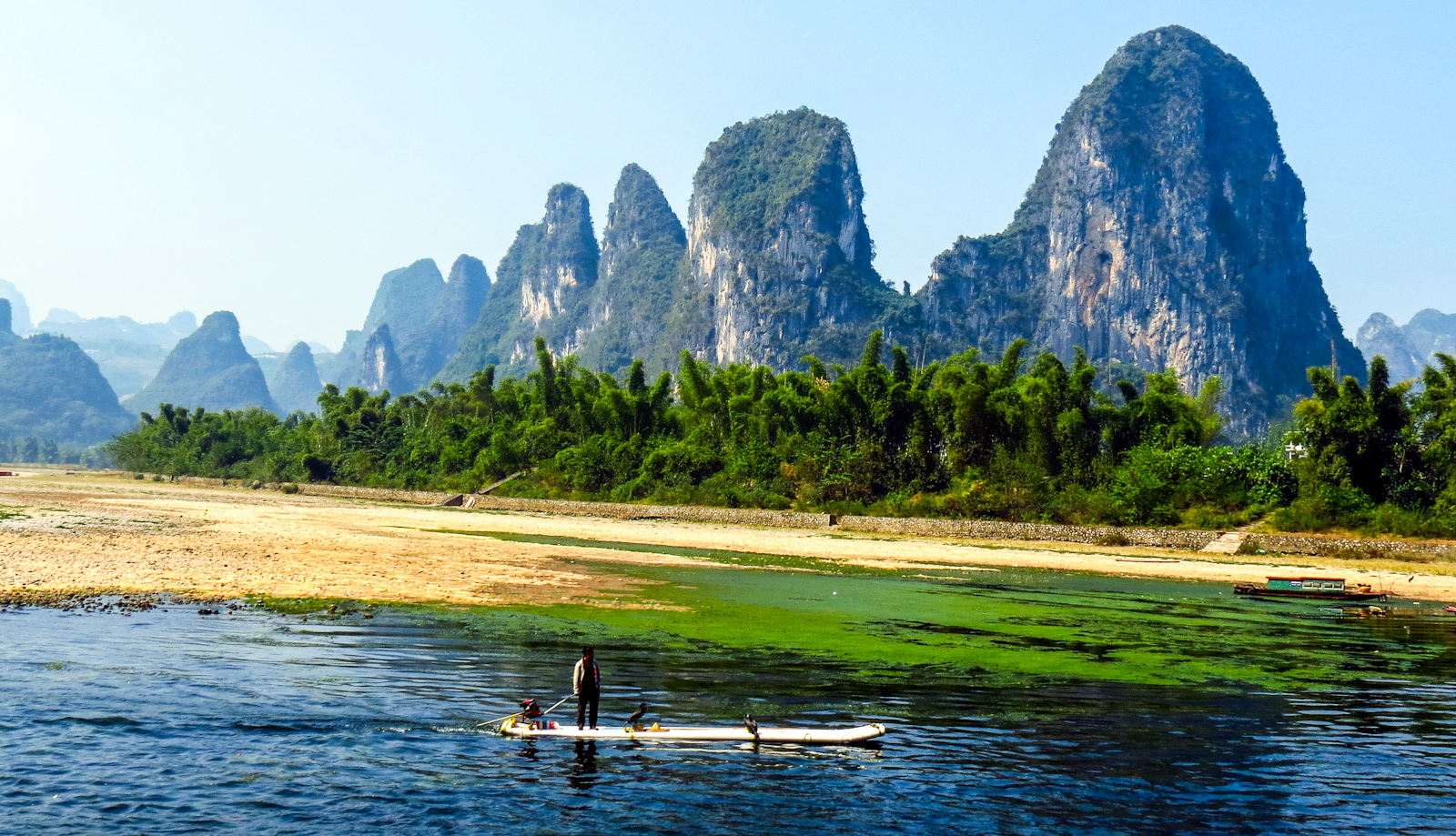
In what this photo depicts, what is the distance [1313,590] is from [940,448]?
104 feet

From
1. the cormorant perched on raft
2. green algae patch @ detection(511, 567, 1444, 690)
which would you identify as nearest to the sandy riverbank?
green algae patch @ detection(511, 567, 1444, 690)

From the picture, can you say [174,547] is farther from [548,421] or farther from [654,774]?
[548,421]

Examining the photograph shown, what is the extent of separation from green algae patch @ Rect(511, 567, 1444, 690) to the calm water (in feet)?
5.38

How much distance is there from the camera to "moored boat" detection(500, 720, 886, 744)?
13.7m

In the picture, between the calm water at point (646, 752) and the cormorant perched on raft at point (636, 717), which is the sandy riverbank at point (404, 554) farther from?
the cormorant perched on raft at point (636, 717)

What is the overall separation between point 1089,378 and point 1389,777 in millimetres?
48623

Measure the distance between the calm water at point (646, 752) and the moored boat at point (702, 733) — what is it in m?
0.19

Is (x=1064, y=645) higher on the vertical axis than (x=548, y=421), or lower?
lower

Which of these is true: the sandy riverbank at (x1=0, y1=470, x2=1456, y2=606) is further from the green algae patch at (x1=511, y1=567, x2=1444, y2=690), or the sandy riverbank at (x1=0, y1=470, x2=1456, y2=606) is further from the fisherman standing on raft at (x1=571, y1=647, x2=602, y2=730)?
the fisherman standing on raft at (x1=571, y1=647, x2=602, y2=730)

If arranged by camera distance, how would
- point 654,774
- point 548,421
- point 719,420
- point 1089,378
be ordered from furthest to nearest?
point 548,421, point 719,420, point 1089,378, point 654,774

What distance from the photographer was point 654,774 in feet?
41.2

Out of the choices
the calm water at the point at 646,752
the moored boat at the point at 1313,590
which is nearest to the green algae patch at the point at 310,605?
the calm water at the point at 646,752

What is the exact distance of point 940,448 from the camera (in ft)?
212

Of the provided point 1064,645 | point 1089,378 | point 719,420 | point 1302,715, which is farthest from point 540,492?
point 1302,715
